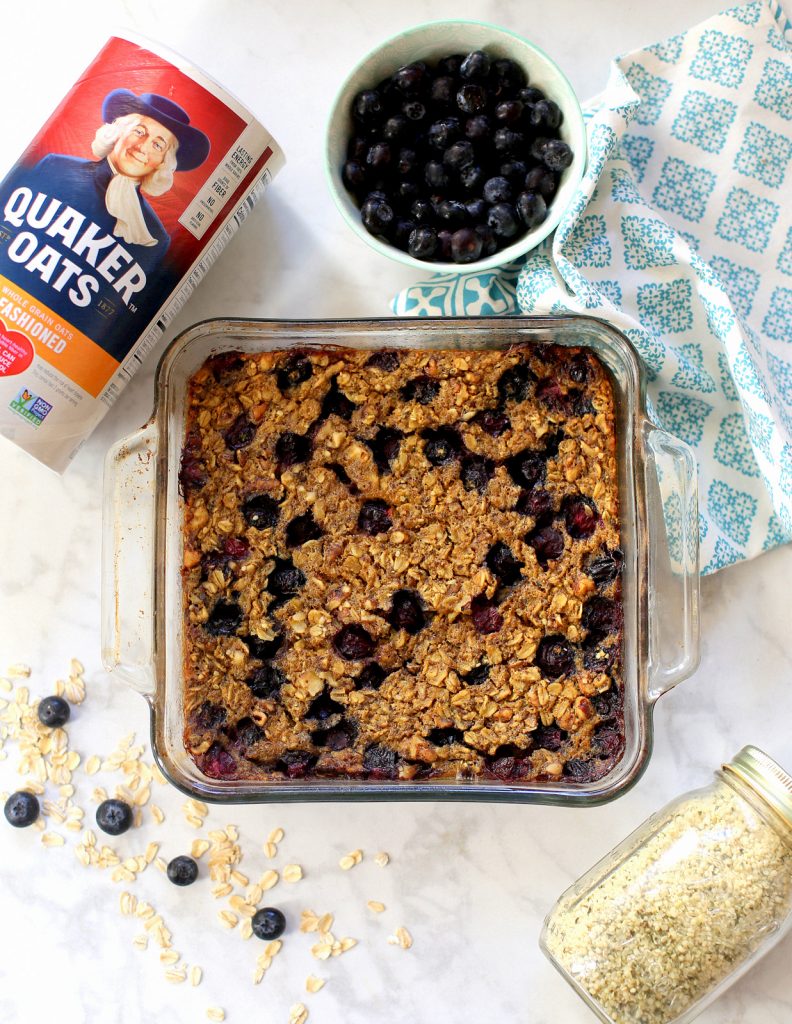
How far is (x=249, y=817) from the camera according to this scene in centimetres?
182

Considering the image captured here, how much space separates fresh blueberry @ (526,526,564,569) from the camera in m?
1.60

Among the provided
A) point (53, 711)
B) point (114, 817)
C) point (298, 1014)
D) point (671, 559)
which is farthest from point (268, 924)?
point (671, 559)

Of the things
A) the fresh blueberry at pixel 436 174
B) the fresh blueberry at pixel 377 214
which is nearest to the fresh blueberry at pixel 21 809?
the fresh blueberry at pixel 377 214

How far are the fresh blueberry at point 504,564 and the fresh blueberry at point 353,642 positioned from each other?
24 centimetres

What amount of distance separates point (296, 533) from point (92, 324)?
47cm

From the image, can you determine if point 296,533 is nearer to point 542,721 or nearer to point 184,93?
point 542,721

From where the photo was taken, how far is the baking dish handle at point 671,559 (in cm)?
157

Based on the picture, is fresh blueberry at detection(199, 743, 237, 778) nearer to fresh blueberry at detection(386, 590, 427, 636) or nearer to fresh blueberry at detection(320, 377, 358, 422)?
fresh blueberry at detection(386, 590, 427, 636)

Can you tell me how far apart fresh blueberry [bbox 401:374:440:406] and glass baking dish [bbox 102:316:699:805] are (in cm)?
7

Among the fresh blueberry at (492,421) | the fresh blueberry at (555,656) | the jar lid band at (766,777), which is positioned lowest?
the jar lid band at (766,777)

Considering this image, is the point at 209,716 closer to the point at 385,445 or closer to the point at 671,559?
the point at 385,445

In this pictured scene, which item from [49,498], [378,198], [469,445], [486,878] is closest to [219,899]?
[486,878]

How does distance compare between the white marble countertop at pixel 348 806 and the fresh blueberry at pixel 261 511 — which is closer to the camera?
the fresh blueberry at pixel 261 511

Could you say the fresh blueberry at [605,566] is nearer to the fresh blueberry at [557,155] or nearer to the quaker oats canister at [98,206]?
the fresh blueberry at [557,155]
